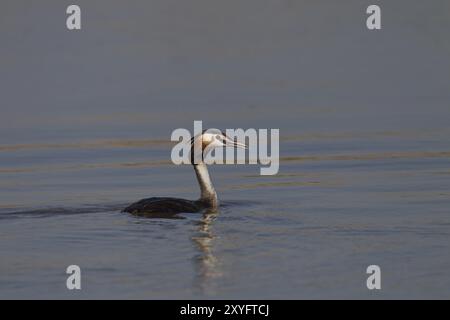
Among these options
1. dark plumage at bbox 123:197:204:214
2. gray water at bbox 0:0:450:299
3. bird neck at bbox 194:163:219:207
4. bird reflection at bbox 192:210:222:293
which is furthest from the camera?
bird neck at bbox 194:163:219:207

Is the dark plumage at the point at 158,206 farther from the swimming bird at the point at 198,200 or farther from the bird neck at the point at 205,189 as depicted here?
the bird neck at the point at 205,189

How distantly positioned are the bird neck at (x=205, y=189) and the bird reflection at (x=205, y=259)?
3.90 feet

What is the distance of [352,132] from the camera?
67.9 ft

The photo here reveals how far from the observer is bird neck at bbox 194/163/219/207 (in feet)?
51.7

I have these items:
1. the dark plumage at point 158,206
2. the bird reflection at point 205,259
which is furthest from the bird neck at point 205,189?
the bird reflection at point 205,259

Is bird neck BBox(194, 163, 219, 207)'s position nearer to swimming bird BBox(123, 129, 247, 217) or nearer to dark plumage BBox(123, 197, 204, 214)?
swimming bird BBox(123, 129, 247, 217)

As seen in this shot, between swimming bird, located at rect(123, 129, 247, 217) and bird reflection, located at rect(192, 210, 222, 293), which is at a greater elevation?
swimming bird, located at rect(123, 129, 247, 217)

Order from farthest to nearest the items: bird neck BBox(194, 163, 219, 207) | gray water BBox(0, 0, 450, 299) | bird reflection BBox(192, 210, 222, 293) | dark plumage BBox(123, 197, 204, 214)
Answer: bird neck BBox(194, 163, 219, 207), dark plumage BBox(123, 197, 204, 214), gray water BBox(0, 0, 450, 299), bird reflection BBox(192, 210, 222, 293)

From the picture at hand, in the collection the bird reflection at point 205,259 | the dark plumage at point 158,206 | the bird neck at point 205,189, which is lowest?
the bird reflection at point 205,259

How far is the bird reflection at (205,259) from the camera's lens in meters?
11.6

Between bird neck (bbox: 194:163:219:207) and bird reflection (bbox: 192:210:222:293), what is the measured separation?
119 cm

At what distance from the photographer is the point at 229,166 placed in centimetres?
1914

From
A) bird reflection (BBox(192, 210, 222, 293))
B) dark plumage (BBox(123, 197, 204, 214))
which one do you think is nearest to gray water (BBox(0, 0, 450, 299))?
bird reflection (BBox(192, 210, 222, 293))
